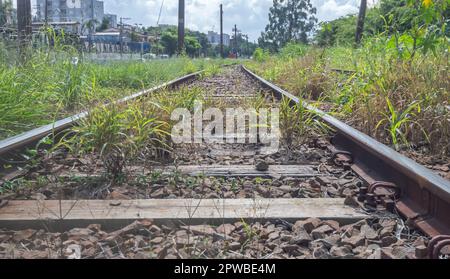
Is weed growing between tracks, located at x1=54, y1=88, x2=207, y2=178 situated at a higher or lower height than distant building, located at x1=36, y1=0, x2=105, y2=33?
lower

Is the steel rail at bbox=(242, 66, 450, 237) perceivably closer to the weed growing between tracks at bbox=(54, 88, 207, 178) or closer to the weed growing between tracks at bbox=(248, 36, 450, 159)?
the weed growing between tracks at bbox=(248, 36, 450, 159)

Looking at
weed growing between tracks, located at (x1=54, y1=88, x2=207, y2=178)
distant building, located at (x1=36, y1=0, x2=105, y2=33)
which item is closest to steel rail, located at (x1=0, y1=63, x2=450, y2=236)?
weed growing between tracks, located at (x1=54, y1=88, x2=207, y2=178)

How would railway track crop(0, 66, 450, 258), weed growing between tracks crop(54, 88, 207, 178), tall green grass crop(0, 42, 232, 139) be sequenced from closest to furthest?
railway track crop(0, 66, 450, 258), weed growing between tracks crop(54, 88, 207, 178), tall green grass crop(0, 42, 232, 139)

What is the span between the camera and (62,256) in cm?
198

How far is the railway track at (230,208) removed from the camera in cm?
211

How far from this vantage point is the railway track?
2105mm

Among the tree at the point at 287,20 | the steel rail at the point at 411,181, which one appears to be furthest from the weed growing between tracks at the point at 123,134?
the tree at the point at 287,20

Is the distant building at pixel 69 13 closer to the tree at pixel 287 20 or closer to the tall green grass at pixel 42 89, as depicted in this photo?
the tall green grass at pixel 42 89

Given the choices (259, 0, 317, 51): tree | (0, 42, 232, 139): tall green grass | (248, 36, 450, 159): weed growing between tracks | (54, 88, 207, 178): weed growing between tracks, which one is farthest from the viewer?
(259, 0, 317, 51): tree

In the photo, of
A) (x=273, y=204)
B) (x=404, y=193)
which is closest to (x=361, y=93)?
(x=404, y=193)

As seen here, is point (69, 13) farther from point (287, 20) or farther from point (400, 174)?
point (287, 20)

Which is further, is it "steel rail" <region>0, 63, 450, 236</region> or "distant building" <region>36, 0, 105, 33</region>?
"distant building" <region>36, 0, 105, 33</region>

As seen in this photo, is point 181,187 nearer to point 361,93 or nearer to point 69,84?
point 361,93

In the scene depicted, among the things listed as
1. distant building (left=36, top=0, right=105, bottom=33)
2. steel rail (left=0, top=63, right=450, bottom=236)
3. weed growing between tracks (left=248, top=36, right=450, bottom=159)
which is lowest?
steel rail (left=0, top=63, right=450, bottom=236)
